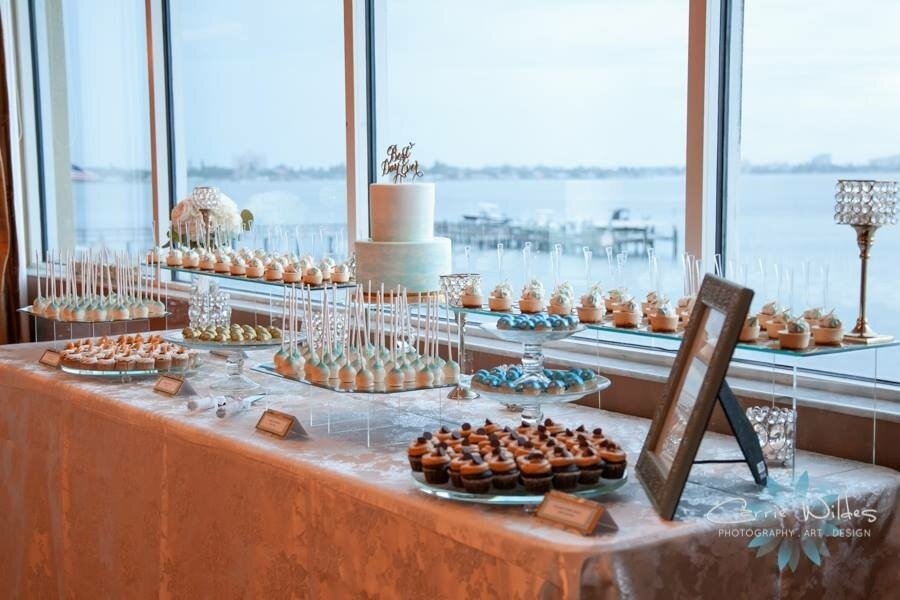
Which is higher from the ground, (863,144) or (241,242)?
(863,144)

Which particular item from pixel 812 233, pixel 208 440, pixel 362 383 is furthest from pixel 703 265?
pixel 208 440

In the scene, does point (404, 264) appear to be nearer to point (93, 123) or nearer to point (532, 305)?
point (532, 305)

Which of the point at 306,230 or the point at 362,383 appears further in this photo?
the point at 306,230

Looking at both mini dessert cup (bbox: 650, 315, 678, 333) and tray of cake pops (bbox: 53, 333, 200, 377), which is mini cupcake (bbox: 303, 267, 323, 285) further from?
mini dessert cup (bbox: 650, 315, 678, 333)

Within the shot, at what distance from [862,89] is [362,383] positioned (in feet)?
4.45

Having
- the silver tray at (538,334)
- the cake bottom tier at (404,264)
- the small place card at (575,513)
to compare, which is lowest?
the small place card at (575,513)

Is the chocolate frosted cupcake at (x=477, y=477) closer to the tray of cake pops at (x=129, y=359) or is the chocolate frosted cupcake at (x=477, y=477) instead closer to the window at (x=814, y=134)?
the window at (x=814, y=134)

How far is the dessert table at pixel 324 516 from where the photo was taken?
1793mm

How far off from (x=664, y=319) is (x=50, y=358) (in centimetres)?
204

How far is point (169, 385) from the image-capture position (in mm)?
2984

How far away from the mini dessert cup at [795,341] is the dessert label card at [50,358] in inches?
88.6

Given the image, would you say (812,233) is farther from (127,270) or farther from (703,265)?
(127,270)

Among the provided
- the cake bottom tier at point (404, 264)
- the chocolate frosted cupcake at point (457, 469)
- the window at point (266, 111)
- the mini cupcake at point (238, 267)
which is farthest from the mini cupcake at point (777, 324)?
the window at point (266, 111)

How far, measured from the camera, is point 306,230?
14.8ft
